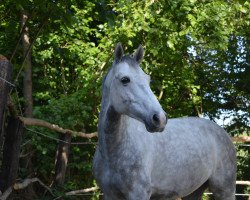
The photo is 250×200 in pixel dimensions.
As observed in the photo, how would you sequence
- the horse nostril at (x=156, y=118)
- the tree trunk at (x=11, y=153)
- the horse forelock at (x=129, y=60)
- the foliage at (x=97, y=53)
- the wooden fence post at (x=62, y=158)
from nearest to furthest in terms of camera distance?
the horse nostril at (x=156, y=118)
the horse forelock at (x=129, y=60)
the tree trunk at (x=11, y=153)
the wooden fence post at (x=62, y=158)
the foliage at (x=97, y=53)

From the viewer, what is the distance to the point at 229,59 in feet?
39.2

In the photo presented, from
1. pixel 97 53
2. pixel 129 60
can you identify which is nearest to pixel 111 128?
pixel 129 60

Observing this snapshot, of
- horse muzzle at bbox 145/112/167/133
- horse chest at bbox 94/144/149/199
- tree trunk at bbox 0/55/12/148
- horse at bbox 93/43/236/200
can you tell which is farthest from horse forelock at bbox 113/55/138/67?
tree trunk at bbox 0/55/12/148

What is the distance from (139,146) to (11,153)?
0.99 m

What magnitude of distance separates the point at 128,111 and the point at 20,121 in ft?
3.47

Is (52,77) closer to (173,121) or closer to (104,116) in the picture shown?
(173,121)

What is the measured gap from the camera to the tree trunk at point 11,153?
11.1 ft

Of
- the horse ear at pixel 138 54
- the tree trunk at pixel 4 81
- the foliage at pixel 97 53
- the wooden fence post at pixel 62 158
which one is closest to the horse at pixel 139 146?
the horse ear at pixel 138 54

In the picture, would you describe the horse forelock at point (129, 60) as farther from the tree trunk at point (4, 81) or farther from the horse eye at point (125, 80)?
the tree trunk at point (4, 81)

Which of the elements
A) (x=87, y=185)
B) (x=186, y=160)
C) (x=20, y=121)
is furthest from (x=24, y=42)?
(x=186, y=160)

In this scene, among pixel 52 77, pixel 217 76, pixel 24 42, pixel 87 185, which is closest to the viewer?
pixel 24 42

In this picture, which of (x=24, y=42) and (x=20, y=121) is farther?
(x=24, y=42)

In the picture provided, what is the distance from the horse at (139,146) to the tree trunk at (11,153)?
2.18ft

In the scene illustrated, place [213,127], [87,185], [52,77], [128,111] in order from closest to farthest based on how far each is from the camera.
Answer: [128,111]
[213,127]
[87,185]
[52,77]
